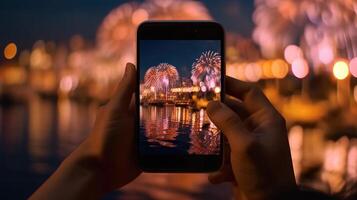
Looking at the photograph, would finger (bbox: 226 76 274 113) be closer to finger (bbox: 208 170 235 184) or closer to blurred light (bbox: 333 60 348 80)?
finger (bbox: 208 170 235 184)

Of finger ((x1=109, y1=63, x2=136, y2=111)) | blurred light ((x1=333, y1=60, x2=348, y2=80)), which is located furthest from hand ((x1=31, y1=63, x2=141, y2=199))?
blurred light ((x1=333, y1=60, x2=348, y2=80))

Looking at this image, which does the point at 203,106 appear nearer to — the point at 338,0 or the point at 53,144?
the point at 338,0

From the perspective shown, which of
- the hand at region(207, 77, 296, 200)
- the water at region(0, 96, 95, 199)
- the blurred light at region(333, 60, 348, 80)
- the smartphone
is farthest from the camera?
the blurred light at region(333, 60, 348, 80)

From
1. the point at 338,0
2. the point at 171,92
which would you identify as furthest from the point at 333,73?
the point at 171,92

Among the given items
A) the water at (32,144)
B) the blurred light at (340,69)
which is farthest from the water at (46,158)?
the blurred light at (340,69)

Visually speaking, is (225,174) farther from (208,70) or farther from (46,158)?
(46,158)

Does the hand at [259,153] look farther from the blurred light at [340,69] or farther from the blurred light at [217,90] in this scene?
the blurred light at [340,69]
